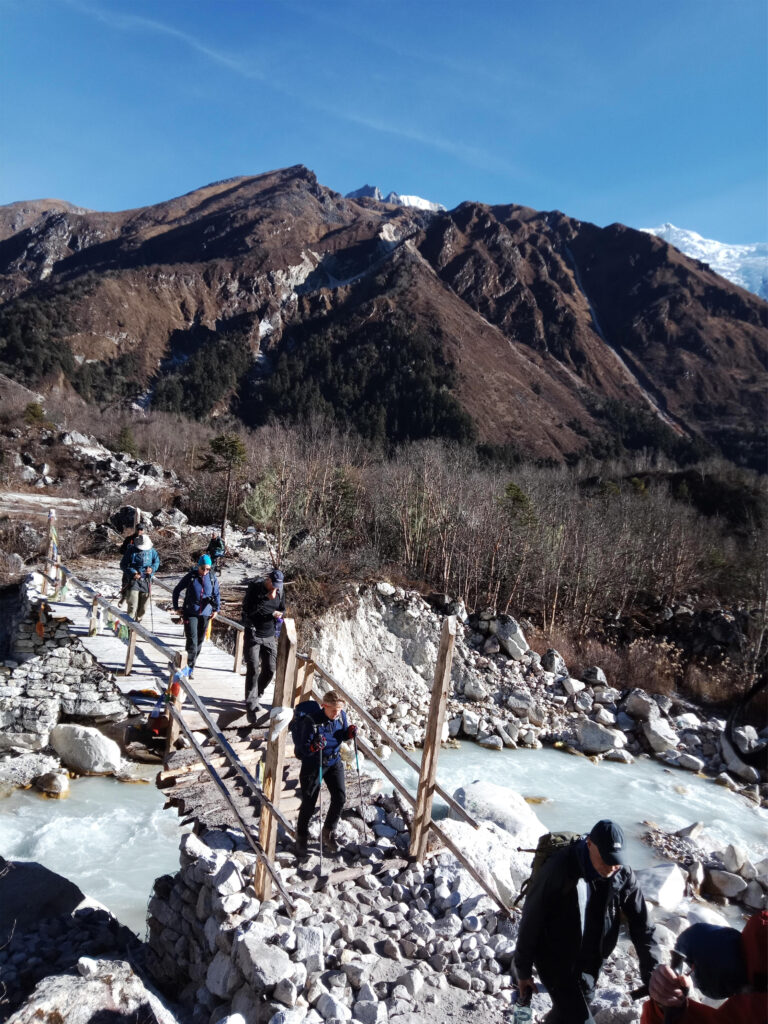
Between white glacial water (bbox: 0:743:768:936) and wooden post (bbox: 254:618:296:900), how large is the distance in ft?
6.34

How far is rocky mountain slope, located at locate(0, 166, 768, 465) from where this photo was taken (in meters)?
88.0

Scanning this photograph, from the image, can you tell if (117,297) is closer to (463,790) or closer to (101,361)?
(101,361)

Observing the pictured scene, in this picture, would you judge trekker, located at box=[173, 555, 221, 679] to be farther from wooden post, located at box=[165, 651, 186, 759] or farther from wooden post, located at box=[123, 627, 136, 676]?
wooden post, located at box=[123, 627, 136, 676]

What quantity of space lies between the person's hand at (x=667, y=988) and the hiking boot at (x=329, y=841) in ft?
13.4

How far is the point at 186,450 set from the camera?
152 feet

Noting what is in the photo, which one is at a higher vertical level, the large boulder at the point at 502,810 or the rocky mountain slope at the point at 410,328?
the rocky mountain slope at the point at 410,328

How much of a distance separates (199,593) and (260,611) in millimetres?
1425

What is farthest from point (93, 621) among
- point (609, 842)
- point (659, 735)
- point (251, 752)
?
point (659, 735)

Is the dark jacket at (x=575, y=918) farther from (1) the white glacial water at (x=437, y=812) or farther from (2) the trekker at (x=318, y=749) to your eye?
(1) the white glacial water at (x=437, y=812)

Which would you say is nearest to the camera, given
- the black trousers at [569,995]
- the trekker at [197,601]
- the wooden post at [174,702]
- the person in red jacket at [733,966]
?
the person in red jacket at [733,966]

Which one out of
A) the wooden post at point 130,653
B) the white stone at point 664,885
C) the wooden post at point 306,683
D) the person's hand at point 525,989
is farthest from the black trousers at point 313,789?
the wooden post at point 130,653

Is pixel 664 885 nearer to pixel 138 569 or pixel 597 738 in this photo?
pixel 597 738

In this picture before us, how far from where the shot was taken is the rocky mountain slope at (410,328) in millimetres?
87994

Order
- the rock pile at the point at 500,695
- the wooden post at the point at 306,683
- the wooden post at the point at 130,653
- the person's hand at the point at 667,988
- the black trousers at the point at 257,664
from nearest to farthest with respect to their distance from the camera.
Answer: the person's hand at the point at 667,988 → the wooden post at the point at 306,683 → the black trousers at the point at 257,664 → the wooden post at the point at 130,653 → the rock pile at the point at 500,695
